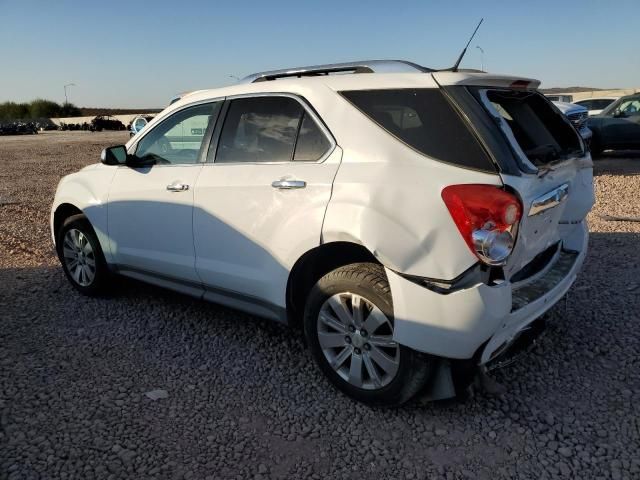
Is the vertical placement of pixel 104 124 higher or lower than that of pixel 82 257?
higher

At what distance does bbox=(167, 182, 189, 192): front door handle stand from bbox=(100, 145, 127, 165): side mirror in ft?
Result: 2.21

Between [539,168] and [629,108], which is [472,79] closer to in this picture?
[539,168]

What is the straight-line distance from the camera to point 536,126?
319 centimetres

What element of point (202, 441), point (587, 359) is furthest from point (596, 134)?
point (202, 441)

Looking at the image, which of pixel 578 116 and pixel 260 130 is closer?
pixel 260 130

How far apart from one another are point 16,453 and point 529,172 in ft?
9.60

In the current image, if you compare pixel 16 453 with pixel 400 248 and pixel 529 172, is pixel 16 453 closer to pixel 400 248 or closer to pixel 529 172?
pixel 400 248

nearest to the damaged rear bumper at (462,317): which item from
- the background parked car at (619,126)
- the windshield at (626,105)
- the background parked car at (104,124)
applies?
the background parked car at (619,126)

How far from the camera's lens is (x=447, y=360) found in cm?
266

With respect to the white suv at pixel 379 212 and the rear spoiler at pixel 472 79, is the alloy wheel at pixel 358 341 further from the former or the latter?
the rear spoiler at pixel 472 79

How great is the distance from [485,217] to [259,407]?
1.66 meters

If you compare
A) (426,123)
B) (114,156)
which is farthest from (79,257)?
(426,123)

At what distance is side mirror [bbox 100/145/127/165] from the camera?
4117mm

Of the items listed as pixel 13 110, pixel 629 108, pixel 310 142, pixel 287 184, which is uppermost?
pixel 13 110
